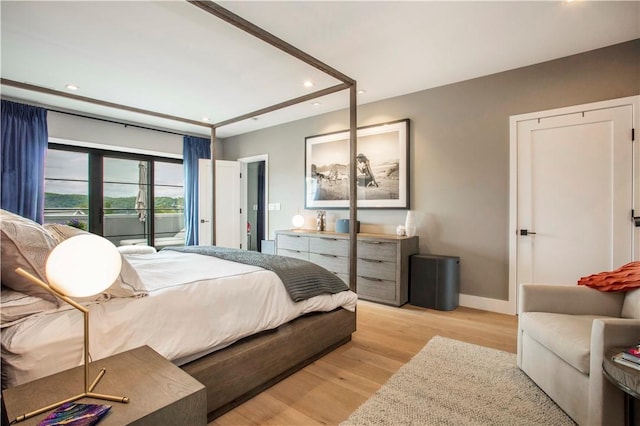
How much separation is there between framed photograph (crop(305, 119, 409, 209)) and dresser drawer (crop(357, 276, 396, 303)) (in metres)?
0.99

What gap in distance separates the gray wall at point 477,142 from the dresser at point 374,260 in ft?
1.65

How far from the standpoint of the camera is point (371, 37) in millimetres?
2625

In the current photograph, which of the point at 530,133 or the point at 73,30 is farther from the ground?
the point at 73,30

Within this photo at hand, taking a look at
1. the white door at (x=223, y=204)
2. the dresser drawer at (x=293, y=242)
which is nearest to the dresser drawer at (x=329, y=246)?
the dresser drawer at (x=293, y=242)

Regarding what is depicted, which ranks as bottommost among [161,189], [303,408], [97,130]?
[303,408]

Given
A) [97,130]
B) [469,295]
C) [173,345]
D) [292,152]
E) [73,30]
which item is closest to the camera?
[173,345]

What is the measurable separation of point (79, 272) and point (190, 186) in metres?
5.01

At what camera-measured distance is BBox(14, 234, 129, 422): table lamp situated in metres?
0.95

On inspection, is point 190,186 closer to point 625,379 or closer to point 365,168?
point 365,168

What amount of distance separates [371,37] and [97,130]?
4.23 meters

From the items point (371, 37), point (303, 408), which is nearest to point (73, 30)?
point (371, 37)

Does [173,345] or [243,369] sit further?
[243,369]

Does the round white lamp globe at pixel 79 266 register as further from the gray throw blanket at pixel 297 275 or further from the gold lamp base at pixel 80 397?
the gray throw blanket at pixel 297 275

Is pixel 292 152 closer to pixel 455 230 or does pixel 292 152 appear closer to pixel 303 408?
pixel 455 230
